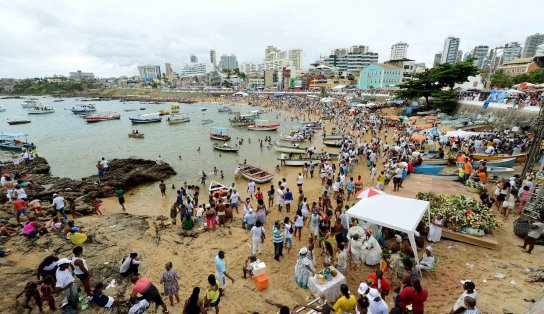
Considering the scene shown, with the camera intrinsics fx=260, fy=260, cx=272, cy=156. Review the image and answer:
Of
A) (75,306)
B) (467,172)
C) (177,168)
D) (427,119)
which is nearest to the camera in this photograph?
(75,306)

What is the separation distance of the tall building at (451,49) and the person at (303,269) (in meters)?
230

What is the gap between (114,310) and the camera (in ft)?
22.2

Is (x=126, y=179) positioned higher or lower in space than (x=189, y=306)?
lower

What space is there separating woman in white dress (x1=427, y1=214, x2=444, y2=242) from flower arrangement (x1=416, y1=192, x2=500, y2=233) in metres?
0.44

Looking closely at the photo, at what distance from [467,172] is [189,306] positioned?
50.2ft

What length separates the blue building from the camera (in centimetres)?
7744

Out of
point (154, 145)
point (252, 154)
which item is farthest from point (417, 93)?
point (154, 145)

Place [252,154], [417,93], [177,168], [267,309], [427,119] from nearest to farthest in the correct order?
[267,309] → [177,168] → [252,154] → [427,119] → [417,93]

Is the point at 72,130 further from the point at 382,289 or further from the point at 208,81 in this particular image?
the point at 208,81

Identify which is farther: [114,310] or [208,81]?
[208,81]

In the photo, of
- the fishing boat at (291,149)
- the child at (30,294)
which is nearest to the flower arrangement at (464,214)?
the child at (30,294)

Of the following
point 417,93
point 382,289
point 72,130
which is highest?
point 417,93

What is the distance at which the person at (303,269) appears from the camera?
7305 millimetres

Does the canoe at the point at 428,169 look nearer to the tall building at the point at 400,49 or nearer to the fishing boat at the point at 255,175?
the fishing boat at the point at 255,175
